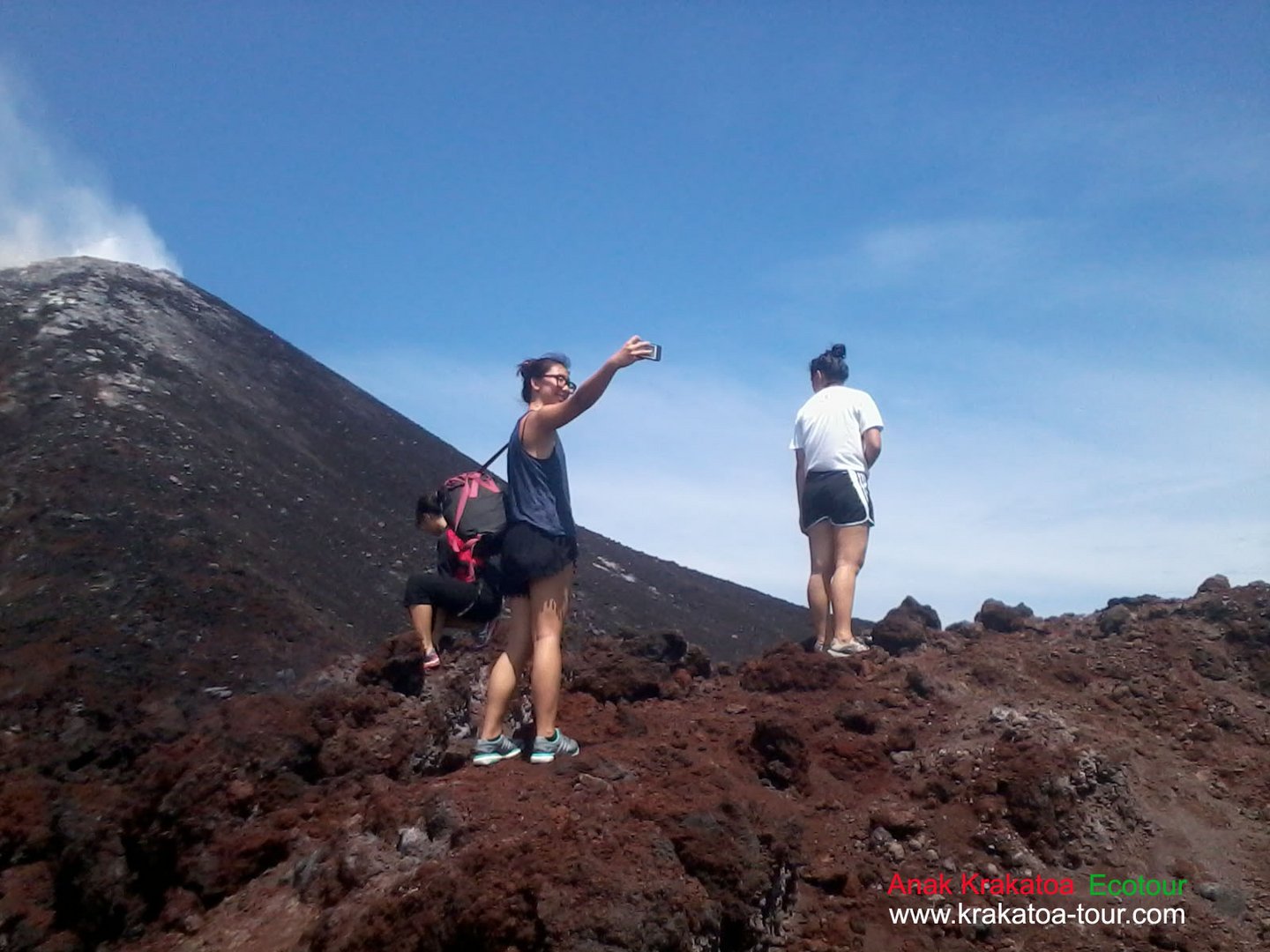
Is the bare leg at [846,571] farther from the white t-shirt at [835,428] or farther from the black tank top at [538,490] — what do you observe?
the black tank top at [538,490]

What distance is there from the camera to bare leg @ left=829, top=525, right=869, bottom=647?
5.01 m

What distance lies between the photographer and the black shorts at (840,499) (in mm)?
5102

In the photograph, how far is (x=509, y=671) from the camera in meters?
3.73

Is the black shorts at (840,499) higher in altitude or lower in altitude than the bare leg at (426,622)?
higher

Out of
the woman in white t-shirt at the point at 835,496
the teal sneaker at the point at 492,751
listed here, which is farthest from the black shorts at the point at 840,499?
the teal sneaker at the point at 492,751

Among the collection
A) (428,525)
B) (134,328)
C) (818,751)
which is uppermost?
(134,328)

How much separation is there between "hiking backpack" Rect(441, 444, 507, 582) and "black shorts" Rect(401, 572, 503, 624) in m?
0.06

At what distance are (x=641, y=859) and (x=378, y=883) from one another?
31.8 inches

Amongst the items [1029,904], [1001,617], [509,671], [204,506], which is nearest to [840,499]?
[1001,617]

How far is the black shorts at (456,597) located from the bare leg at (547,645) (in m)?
1.10

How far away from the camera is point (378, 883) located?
2.89 m

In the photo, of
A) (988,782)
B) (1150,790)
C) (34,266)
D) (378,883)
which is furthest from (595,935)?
(34,266)

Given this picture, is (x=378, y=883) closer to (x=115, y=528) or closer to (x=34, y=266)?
(x=115, y=528)

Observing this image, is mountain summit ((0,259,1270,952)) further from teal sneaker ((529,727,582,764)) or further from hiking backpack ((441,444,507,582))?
hiking backpack ((441,444,507,582))
